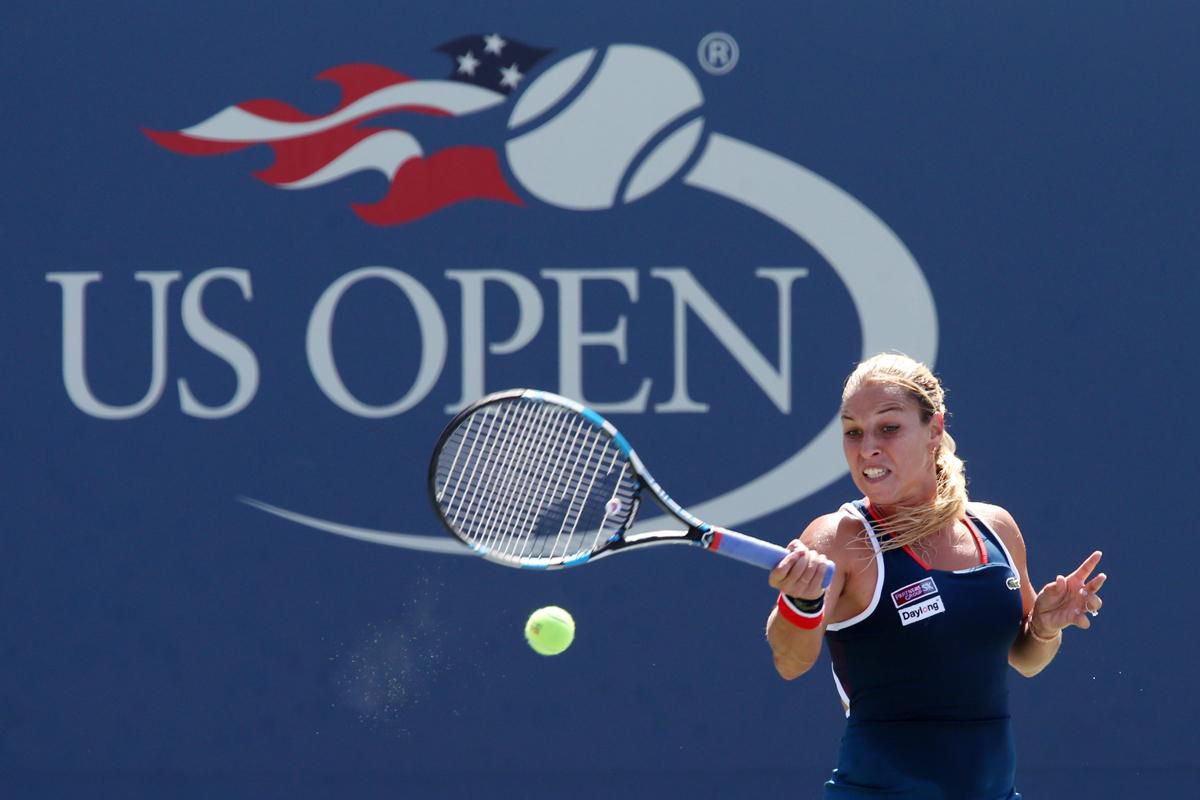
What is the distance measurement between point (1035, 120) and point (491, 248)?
160cm

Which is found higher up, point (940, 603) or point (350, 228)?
point (350, 228)

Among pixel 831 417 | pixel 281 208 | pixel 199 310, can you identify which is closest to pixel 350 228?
pixel 281 208

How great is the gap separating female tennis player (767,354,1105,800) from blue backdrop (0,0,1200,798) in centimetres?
167

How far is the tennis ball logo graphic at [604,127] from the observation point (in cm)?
437

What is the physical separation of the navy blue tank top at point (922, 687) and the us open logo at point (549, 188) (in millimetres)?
1754

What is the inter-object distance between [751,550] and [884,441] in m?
0.30

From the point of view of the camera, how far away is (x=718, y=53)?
436 cm

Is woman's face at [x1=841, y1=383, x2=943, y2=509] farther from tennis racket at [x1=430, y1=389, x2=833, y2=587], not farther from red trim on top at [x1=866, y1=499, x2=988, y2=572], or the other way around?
tennis racket at [x1=430, y1=389, x2=833, y2=587]

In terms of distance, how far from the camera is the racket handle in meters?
2.53

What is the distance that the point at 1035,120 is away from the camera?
4.36 meters

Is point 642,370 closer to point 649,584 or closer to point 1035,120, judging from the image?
point 649,584

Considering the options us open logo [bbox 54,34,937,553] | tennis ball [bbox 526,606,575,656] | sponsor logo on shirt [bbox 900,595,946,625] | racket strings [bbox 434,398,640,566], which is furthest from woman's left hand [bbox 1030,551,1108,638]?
us open logo [bbox 54,34,937,553]

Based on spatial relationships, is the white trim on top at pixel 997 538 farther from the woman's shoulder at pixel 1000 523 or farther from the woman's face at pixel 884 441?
the woman's face at pixel 884 441

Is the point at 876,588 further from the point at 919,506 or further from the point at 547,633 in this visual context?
the point at 547,633
